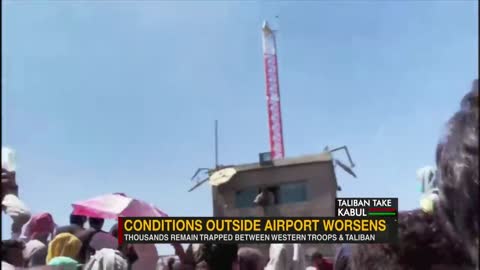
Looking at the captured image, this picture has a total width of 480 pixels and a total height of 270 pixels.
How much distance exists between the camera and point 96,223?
305 cm

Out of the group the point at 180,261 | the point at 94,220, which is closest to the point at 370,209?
the point at 180,261

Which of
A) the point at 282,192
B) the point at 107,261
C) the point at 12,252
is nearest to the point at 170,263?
the point at 107,261

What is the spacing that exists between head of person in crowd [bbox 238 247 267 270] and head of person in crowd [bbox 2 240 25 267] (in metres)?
0.96

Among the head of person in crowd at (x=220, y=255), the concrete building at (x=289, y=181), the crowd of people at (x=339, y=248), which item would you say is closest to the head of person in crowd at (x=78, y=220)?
the crowd of people at (x=339, y=248)

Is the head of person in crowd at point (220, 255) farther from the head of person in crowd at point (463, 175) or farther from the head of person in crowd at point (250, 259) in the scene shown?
the head of person in crowd at point (463, 175)

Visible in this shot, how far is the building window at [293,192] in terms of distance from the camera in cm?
480

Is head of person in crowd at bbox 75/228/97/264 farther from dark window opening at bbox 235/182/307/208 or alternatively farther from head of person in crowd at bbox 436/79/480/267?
head of person in crowd at bbox 436/79/480/267

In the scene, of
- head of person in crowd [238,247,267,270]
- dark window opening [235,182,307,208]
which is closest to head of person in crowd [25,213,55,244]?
head of person in crowd [238,247,267,270]

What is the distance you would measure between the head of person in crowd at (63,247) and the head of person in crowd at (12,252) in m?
0.27

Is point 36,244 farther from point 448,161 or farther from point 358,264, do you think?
point 448,161

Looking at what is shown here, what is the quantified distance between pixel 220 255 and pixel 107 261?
54 centimetres

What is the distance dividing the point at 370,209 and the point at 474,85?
1.24 meters

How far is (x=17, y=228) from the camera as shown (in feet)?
9.96

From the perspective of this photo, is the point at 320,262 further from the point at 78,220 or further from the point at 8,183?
the point at 8,183
